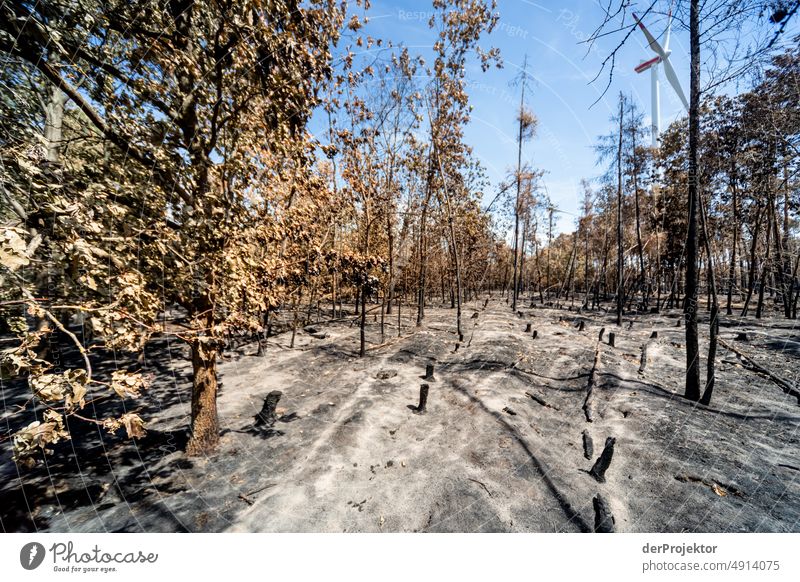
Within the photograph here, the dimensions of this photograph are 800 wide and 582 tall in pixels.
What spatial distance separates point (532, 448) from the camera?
675cm

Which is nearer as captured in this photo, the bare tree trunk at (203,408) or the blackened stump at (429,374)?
the bare tree trunk at (203,408)

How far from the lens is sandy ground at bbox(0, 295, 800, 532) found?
4891mm

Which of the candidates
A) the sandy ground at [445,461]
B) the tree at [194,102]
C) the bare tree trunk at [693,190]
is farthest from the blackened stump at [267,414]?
the bare tree trunk at [693,190]

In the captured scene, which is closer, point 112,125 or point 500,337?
point 112,125

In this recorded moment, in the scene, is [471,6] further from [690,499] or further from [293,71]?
[690,499]

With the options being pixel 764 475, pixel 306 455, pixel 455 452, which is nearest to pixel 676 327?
pixel 764 475

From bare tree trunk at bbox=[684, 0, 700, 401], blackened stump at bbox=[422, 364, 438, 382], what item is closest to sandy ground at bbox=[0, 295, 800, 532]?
blackened stump at bbox=[422, 364, 438, 382]

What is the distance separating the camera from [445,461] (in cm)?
636

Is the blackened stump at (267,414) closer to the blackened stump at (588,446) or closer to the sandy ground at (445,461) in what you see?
the sandy ground at (445,461)

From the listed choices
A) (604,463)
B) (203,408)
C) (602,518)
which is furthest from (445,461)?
(203,408)

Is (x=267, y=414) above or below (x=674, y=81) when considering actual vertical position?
below

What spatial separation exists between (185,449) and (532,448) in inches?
314

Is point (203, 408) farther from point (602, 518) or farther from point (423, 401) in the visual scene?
point (602, 518)

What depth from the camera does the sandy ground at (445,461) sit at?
4891 millimetres
